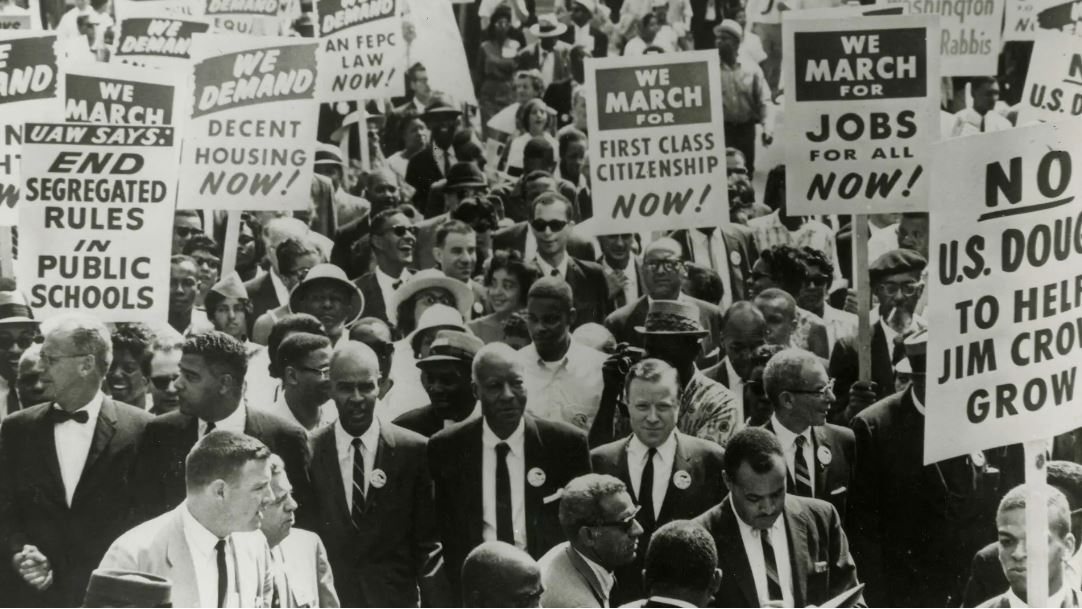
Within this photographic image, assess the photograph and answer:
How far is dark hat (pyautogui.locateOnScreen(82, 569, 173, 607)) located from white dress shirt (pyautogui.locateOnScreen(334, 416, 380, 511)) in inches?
31.2

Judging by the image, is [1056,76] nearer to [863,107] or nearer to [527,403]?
[863,107]

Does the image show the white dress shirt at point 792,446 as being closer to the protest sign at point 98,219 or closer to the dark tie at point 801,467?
the dark tie at point 801,467

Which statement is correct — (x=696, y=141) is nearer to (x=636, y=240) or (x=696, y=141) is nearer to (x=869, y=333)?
(x=636, y=240)

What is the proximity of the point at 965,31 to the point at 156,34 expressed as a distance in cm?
331

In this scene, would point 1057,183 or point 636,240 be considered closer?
point 1057,183

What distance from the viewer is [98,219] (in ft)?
19.3

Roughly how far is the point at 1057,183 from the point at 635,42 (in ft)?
5.69

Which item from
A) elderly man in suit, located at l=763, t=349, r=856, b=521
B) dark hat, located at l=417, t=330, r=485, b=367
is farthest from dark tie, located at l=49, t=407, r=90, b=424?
elderly man in suit, located at l=763, t=349, r=856, b=521

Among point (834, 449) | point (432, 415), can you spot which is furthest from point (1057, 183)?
point (432, 415)


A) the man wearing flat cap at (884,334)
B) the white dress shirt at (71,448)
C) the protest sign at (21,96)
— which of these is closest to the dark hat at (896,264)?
the man wearing flat cap at (884,334)

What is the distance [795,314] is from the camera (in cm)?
581

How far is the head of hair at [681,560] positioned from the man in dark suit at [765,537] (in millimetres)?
61

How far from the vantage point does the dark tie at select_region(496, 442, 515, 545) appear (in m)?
5.80

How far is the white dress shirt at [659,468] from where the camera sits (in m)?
5.78
